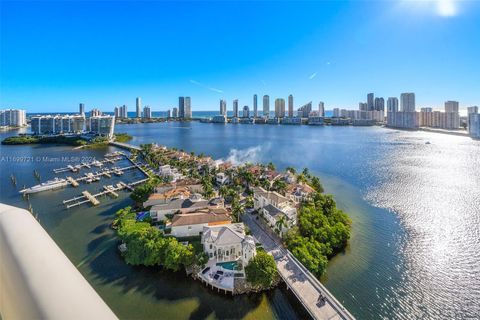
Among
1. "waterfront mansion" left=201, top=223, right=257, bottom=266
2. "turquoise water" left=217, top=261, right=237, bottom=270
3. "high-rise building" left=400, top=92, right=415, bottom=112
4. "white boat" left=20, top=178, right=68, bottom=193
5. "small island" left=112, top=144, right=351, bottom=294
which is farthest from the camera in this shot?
"high-rise building" left=400, top=92, right=415, bottom=112

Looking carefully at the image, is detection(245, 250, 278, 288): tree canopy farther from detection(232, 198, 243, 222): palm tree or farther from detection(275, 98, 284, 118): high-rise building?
detection(275, 98, 284, 118): high-rise building

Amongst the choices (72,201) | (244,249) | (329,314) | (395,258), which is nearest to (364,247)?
(395,258)

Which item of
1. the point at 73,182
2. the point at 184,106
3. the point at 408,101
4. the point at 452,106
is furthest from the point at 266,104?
the point at 73,182

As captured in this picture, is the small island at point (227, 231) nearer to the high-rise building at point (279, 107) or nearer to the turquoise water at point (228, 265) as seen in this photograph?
the turquoise water at point (228, 265)

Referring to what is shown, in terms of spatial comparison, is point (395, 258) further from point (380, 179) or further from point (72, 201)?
point (72, 201)

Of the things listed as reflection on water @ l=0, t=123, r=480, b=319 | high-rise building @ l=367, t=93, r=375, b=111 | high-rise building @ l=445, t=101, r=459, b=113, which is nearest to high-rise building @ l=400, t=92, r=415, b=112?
high-rise building @ l=445, t=101, r=459, b=113

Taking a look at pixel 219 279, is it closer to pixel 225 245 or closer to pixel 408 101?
pixel 225 245
